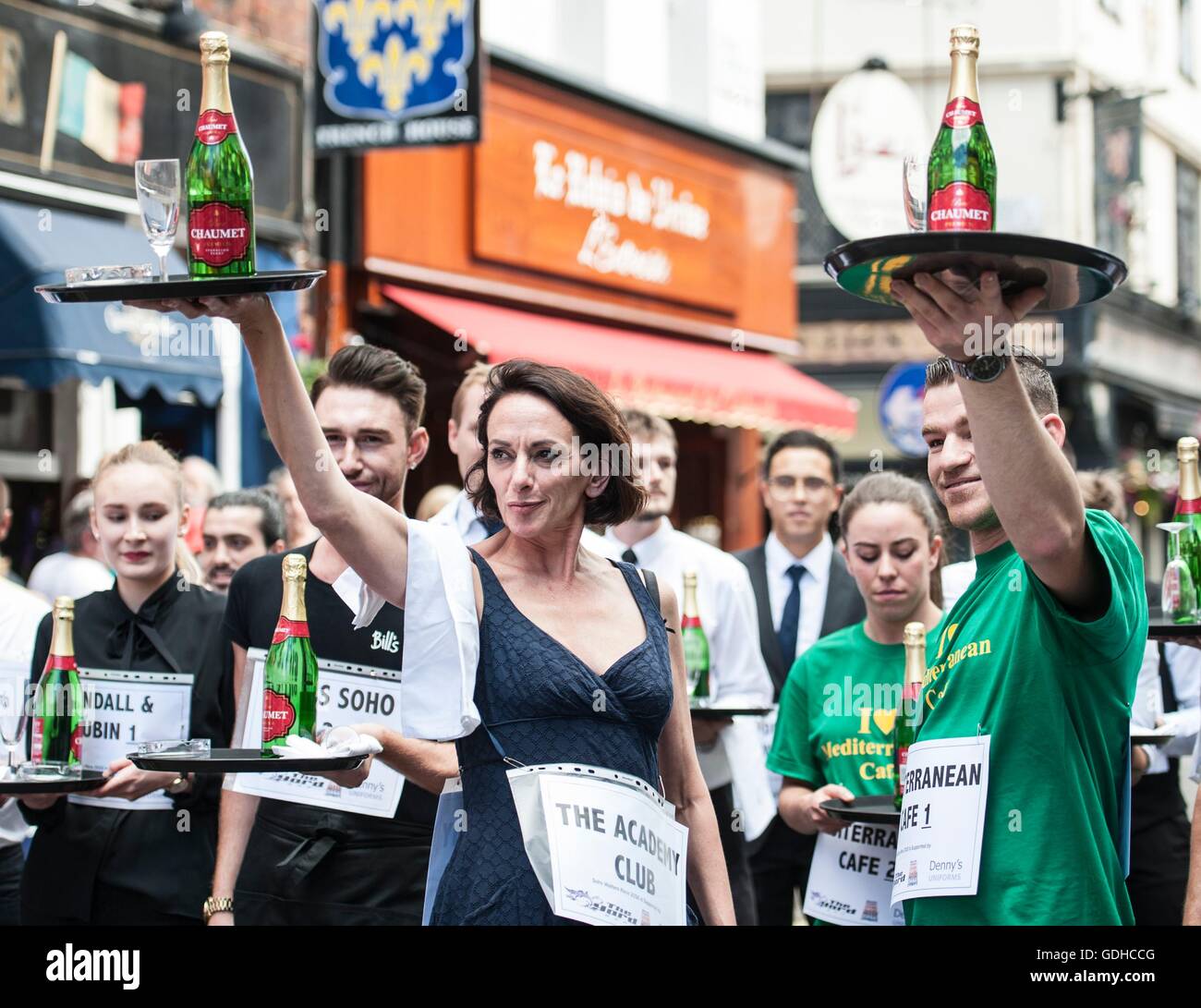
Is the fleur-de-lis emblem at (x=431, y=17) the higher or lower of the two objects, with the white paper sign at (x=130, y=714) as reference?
higher

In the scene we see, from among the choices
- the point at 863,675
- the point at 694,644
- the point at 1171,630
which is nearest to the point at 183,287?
the point at 1171,630

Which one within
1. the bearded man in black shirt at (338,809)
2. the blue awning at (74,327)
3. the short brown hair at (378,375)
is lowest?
the bearded man in black shirt at (338,809)

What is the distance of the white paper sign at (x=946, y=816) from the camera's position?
304 cm

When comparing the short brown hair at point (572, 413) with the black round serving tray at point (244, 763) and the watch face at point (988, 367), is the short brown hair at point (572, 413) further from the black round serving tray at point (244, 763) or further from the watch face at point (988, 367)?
the watch face at point (988, 367)

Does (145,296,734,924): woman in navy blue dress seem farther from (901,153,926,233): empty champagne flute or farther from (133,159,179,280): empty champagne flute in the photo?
(901,153,926,233): empty champagne flute

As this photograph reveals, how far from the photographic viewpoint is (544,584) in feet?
10.8

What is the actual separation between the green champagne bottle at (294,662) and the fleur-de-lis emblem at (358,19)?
8.49 m

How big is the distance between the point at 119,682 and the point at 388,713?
2.96ft

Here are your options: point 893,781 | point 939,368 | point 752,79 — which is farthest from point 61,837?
point 752,79

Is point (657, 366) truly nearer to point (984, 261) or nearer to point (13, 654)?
point (13, 654)

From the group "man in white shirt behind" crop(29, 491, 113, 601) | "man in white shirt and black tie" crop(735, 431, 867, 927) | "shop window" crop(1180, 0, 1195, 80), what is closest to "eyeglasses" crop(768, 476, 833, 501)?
"man in white shirt and black tie" crop(735, 431, 867, 927)

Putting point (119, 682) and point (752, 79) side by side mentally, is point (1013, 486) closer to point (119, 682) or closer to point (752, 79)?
point (119, 682)

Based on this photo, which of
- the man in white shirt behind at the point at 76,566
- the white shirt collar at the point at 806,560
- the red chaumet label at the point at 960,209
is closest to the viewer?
the red chaumet label at the point at 960,209

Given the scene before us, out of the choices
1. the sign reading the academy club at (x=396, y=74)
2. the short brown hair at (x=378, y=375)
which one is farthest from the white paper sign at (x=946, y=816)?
the sign reading the academy club at (x=396, y=74)
